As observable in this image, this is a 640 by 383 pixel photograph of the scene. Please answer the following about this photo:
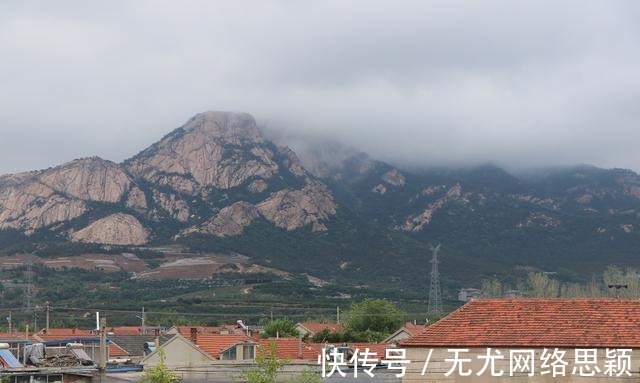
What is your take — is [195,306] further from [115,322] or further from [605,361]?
[605,361]

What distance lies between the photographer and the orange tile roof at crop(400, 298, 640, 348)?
4244 centimetres

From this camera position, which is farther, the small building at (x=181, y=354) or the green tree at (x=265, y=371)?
the small building at (x=181, y=354)

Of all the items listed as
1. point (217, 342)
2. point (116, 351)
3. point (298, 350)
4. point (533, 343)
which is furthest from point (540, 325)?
point (116, 351)

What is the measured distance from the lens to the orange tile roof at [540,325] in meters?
42.4

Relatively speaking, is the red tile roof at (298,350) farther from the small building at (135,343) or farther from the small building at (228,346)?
the small building at (135,343)

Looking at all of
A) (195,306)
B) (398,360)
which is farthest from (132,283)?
(398,360)

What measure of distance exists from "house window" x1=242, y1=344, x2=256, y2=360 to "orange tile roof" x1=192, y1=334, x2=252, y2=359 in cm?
71

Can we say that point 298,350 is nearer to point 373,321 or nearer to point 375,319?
point 373,321

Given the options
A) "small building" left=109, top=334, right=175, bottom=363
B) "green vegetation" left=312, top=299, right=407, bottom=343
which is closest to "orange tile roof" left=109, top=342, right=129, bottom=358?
"small building" left=109, top=334, right=175, bottom=363

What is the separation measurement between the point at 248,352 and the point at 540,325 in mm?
32271

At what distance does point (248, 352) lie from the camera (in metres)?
72.0

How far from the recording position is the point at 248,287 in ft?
616

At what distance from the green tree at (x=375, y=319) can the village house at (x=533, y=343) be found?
200ft

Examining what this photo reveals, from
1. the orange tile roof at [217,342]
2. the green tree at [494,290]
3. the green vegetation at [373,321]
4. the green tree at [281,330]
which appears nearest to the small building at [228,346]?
the orange tile roof at [217,342]
